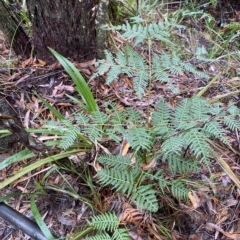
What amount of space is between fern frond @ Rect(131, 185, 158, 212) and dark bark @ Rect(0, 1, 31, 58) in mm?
1094

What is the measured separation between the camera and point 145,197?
3.68 feet

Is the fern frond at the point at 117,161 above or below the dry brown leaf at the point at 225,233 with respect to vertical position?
above

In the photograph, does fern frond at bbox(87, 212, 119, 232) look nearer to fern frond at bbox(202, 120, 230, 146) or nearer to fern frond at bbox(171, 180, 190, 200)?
fern frond at bbox(171, 180, 190, 200)

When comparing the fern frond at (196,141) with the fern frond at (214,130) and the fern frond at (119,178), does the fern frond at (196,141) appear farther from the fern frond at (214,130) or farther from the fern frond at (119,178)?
the fern frond at (119,178)

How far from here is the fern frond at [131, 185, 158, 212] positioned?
43.1 inches

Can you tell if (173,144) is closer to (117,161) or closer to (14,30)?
(117,161)

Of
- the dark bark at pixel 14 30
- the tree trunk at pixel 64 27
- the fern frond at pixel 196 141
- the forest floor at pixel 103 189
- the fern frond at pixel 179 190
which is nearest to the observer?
the fern frond at pixel 196 141

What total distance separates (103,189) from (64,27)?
839mm

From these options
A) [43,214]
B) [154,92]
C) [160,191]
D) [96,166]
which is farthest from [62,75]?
[160,191]

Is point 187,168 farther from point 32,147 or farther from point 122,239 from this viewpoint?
point 32,147

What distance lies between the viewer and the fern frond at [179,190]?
1133 mm

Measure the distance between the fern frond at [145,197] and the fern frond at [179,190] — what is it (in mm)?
76

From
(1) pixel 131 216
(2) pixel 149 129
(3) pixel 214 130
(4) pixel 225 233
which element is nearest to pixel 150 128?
(2) pixel 149 129

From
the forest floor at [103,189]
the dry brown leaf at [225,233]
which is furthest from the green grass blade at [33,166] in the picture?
the dry brown leaf at [225,233]
